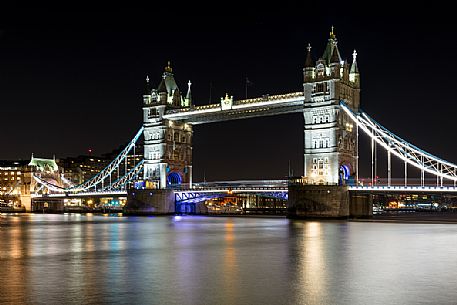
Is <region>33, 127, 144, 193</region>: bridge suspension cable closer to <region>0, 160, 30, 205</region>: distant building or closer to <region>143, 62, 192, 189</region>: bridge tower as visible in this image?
<region>143, 62, 192, 189</region>: bridge tower

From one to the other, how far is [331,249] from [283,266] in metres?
6.45

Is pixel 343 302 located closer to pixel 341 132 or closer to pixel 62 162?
pixel 341 132

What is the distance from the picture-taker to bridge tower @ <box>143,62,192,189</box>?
256 ft

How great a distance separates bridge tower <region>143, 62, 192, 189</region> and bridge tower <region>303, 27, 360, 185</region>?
21432mm

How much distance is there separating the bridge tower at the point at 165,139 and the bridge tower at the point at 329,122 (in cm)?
2143

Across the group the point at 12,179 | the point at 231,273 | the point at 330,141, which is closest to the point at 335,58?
the point at 330,141

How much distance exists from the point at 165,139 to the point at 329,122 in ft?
81.0

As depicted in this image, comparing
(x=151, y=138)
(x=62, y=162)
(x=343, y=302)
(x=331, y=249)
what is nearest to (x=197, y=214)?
(x=151, y=138)

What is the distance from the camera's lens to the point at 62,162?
176625 mm

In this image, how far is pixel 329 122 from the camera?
200 ft

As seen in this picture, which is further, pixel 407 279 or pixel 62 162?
pixel 62 162

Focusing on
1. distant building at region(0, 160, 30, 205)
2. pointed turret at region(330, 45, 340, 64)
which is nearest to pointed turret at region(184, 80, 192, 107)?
pointed turret at region(330, 45, 340, 64)

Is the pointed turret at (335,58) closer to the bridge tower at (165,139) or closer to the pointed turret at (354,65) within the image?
the pointed turret at (354,65)

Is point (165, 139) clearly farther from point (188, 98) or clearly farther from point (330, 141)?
point (330, 141)
